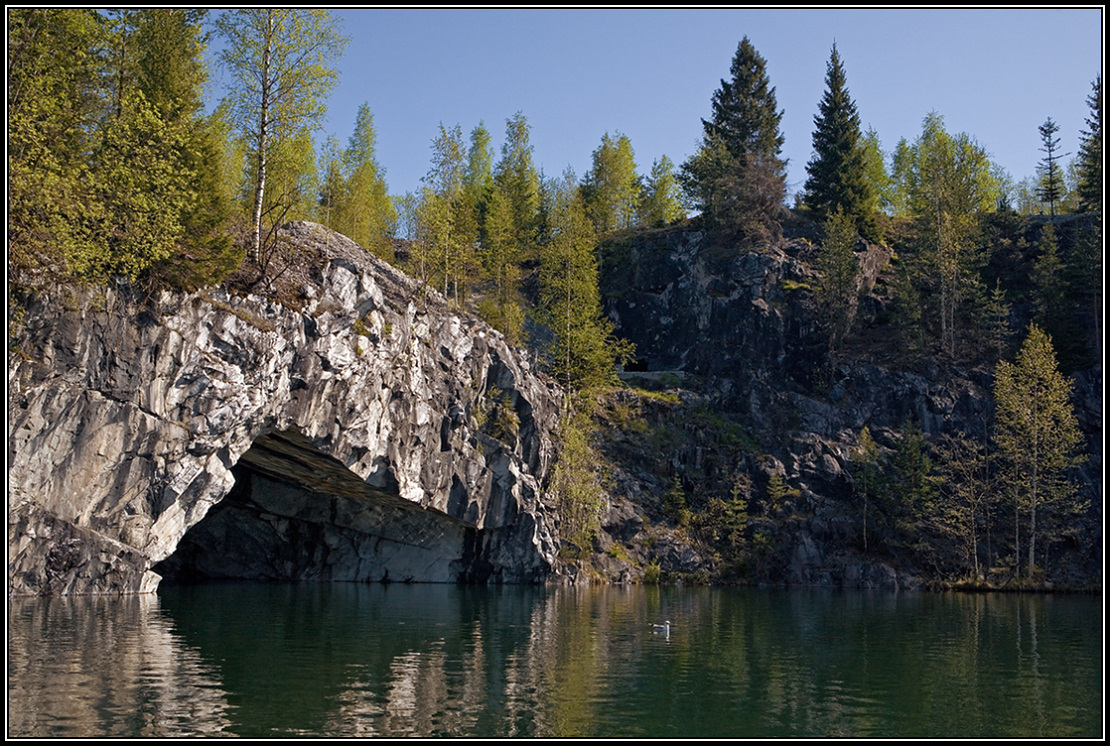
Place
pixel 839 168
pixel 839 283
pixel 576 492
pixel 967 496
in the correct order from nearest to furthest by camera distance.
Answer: pixel 576 492 < pixel 967 496 < pixel 839 283 < pixel 839 168

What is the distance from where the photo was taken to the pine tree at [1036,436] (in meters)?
55.1

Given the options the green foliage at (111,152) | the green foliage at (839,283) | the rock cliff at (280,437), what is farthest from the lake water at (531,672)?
the green foliage at (839,283)

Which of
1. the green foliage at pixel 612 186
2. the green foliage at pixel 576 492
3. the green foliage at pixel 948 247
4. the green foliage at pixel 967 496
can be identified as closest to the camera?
the green foliage at pixel 967 496

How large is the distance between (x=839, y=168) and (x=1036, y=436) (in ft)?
108

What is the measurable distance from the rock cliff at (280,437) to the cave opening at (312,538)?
0.39ft

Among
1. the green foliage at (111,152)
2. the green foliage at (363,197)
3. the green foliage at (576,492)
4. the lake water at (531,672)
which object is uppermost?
the green foliage at (363,197)

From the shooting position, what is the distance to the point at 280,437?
40.3 metres

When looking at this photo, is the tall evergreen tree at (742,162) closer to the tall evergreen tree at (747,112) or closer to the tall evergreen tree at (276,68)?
the tall evergreen tree at (747,112)

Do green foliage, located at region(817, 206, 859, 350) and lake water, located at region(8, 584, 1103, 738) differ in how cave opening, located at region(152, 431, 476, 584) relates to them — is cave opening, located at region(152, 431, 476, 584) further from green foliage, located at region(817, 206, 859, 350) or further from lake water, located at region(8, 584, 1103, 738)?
green foliage, located at region(817, 206, 859, 350)

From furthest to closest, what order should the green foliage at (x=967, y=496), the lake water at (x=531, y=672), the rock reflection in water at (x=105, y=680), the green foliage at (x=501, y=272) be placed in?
the green foliage at (x=501, y=272) → the green foliage at (x=967, y=496) → the lake water at (x=531, y=672) → the rock reflection in water at (x=105, y=680)

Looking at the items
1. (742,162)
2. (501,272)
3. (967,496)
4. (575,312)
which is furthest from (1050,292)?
(501,272)

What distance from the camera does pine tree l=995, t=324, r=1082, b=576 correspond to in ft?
181

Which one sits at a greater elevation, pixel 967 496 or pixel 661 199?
pixel 661 199

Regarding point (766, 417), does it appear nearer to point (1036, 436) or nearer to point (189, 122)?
point (1036, 436)
